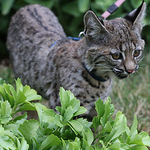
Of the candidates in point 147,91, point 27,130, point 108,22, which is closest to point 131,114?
point 147,91

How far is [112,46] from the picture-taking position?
109 inches

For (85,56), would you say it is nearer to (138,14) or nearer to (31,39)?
(138,14)

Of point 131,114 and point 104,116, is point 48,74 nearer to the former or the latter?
point 131,114

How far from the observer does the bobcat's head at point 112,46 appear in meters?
2.75

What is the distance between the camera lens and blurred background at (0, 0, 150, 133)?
4.09m

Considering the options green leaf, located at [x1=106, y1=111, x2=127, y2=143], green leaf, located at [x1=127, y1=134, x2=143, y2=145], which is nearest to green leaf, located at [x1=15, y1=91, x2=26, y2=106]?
green leaf, located at [x1=106, y1=111, x2=127, y2=143]

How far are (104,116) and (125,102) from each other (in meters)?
2.42

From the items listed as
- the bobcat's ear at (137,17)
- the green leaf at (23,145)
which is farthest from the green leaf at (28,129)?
the bobcat's ear at (137,17)

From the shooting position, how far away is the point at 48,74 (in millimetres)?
3396

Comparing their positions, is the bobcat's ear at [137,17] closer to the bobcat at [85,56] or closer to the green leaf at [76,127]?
the bobcat at [85,56]

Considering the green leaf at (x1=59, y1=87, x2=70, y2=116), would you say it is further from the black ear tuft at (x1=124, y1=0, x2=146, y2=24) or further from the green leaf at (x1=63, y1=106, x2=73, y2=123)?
the black ear tuft at (x1=124, y1=0, x2=146, y2=24)

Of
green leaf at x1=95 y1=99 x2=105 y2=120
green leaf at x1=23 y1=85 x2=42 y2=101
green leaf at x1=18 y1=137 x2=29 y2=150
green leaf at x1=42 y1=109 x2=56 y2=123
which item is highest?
green leaf at x1=23 y1=85 x2=42 y2=101

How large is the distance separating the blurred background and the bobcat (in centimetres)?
54

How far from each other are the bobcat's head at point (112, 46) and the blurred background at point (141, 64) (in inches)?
19.6
